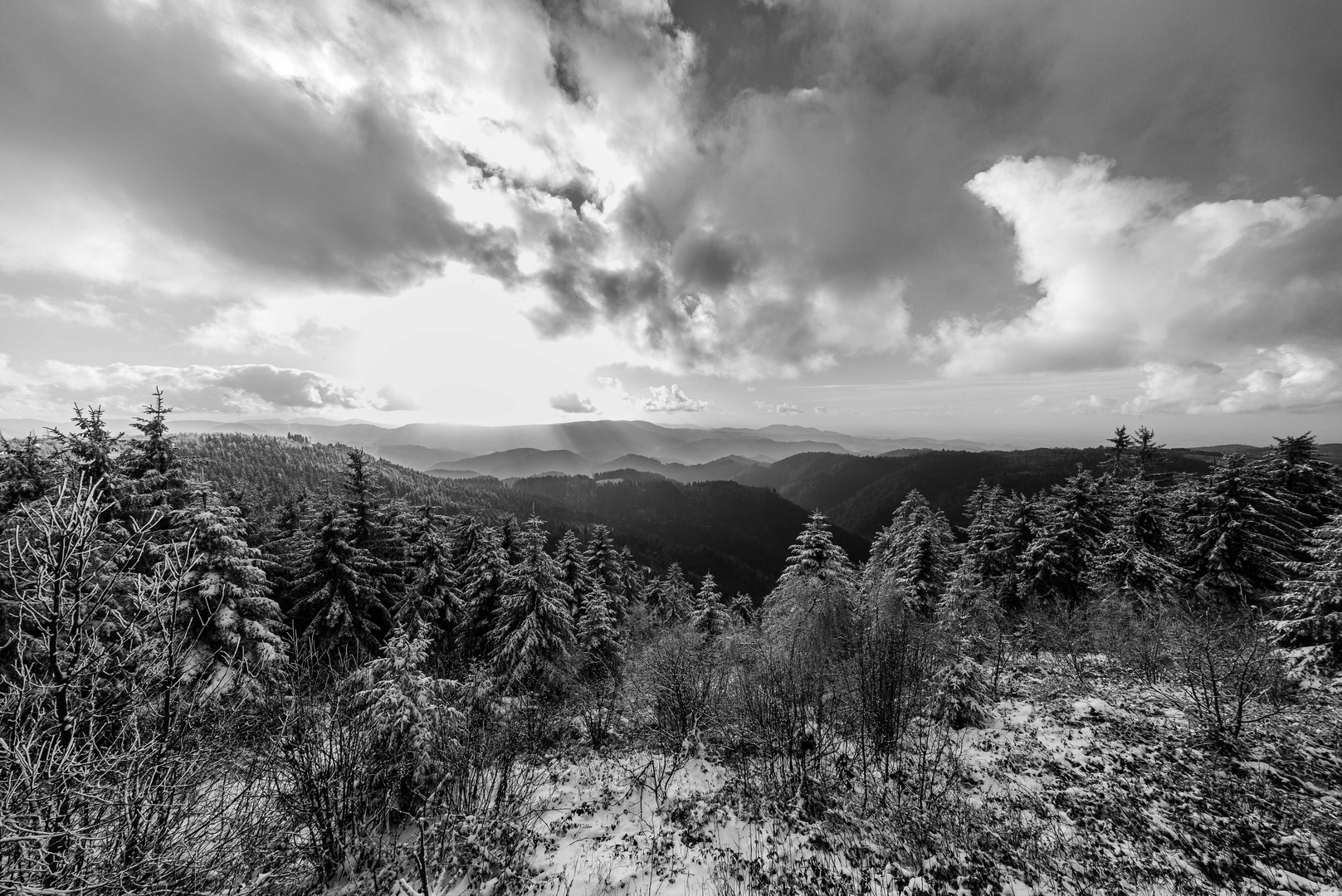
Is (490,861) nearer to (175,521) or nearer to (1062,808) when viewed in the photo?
(1062,808)

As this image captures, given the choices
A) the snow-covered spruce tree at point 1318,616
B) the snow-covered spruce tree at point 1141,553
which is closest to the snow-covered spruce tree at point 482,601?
the snow-covered spruce tree at point 1318,616

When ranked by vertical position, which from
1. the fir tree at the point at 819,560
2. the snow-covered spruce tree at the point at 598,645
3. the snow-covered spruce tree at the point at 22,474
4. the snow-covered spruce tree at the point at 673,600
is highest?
the snow-covered spruce tree at the point at 22,474

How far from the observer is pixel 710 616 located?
30891 mm

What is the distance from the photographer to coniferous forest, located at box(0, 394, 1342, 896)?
523 centimetres

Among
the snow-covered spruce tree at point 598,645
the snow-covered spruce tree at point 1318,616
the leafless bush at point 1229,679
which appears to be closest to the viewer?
the leafless bush at point 1229,679

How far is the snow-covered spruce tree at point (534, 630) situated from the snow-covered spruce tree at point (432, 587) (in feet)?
10.4

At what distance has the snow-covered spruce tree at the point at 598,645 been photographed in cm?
2094

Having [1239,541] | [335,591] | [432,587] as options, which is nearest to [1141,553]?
[1239,541]

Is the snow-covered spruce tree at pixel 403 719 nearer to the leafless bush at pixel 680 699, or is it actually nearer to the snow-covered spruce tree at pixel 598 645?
the leafless bush at pixel 680 699

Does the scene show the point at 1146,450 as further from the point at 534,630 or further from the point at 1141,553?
the point at 534,630

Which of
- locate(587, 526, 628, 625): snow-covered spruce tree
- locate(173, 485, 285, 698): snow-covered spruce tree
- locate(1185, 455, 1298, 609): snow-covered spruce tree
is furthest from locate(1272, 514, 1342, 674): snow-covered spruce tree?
locate(173, 485, 285, 698): snow-covered spruce tree

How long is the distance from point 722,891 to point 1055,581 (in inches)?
1079

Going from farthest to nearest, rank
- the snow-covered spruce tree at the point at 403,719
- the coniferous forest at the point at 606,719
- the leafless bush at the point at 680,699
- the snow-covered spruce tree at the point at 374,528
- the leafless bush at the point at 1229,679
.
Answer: the snow-covered spruce tree at the point at 374,528 < the leafless bush at the point at 680,699 < the leafless bush at the point at 1229,679 < the snow-covered spruce tree at the point at 403,719 < the coniferous forest at the point at 606,719

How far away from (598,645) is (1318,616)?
2504cm
